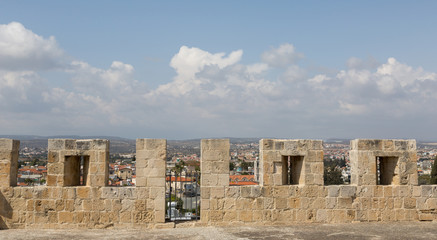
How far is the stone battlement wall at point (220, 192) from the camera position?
7289 millimetres

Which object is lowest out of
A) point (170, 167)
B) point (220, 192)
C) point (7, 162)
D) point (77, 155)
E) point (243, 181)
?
point (243, 181)

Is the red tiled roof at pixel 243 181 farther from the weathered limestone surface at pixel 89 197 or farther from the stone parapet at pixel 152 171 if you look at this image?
the weathered limestone surface at pixel 89 197

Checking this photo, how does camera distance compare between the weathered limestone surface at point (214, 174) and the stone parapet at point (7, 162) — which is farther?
the weathered limestone surface at point (214, 174)

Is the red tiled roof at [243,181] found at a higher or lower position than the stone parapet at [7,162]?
lower

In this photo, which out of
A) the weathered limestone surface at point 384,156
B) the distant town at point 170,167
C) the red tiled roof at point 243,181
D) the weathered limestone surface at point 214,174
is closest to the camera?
the weathered limestone surface at point 214,174

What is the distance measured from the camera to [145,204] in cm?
734

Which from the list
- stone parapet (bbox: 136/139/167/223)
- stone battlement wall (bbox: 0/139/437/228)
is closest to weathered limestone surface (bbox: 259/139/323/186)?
→ stone battlement wall (bbox: 0/139/437/228)

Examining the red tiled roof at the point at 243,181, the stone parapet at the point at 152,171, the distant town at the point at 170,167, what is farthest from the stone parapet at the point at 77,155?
the red tiled roof at the point at 243,181

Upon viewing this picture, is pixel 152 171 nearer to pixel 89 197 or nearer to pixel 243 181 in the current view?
pixel 89 197

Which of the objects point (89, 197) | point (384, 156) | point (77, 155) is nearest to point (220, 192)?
point (89, 197)

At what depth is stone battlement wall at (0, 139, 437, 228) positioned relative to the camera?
7.29 m

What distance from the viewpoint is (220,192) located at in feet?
24.5

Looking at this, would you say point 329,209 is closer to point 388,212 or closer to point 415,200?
point 388,212

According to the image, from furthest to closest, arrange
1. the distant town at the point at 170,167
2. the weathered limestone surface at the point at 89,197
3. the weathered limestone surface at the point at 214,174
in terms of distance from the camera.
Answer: the distant town at the point at 170,167
the weathered limestone surface at the point at 214,174
the weathered limestone surface at the point at 89,197
